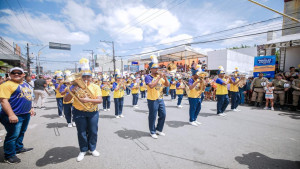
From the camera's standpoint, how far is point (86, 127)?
2891mm

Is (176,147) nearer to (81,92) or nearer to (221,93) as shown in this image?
(81,92)

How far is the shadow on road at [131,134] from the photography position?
4008 millimetres

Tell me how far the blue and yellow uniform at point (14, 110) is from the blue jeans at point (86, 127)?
120cm

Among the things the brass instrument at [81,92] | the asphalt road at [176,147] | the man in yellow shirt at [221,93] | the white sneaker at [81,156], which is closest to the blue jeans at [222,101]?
the man in yellow shirt at [221,93]

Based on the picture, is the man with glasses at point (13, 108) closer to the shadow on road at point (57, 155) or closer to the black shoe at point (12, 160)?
the black shoe at point (12, 160)

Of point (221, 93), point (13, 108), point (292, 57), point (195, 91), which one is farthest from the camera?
point (292, 57)

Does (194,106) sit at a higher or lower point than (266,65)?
Answer: lower

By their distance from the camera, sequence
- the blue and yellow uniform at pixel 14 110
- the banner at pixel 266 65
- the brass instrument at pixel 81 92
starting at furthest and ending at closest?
the banner at pixel 266 65 < the blue and yellow uniform at pixel 14 110 < the brass instrument at pixel 81 92

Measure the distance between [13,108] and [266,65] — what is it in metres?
13.7

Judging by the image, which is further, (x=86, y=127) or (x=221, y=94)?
(x=221, y=94)

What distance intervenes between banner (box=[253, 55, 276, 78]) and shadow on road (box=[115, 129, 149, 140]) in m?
10.8

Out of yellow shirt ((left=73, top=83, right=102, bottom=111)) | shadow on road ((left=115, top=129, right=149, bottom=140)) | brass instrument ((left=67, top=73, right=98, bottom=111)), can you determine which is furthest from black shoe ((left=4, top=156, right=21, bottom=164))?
shadow on road ((left=115, top=129, right=149, bottom=140))

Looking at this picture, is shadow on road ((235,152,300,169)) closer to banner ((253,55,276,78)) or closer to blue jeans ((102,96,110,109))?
blue jeans ((102,96,110,109))

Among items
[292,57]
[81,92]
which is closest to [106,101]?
[81,92]
